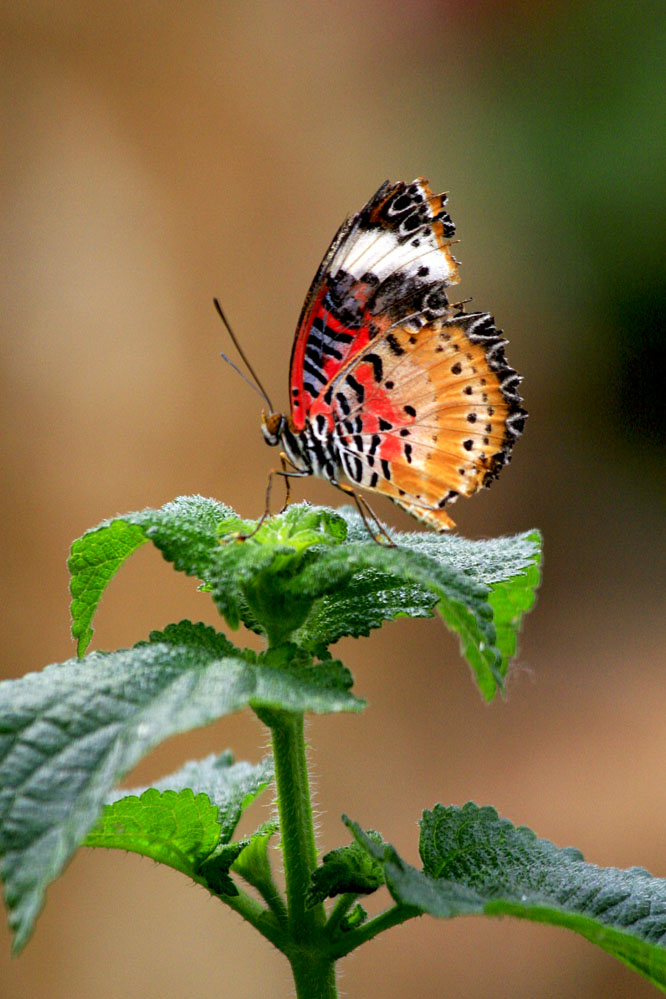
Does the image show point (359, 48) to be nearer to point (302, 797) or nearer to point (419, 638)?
point (419, 638)

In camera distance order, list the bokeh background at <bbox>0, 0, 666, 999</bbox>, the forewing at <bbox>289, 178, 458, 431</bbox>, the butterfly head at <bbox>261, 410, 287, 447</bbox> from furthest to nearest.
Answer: the bokeh background at <bbox>0, 0, 666, 999</bbox>, the butterfly head at <bbox>261, 410, 287, 447</bbox>, the forewing at <bbox>289, 178, 458, 431</bbox>

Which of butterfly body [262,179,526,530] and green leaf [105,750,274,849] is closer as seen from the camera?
green leaf [105,750,274,849]

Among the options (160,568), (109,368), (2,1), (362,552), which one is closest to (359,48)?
(2,1)

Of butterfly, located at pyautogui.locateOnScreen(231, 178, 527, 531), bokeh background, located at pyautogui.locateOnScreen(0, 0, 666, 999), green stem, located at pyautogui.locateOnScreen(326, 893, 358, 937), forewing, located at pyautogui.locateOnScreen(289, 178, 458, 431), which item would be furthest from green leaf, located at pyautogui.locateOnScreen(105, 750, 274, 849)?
bokeh background, located at pyautogui.locateOnScreen(0, 0, 666, 999)

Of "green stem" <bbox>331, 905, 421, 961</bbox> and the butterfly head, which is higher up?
the butterfly head

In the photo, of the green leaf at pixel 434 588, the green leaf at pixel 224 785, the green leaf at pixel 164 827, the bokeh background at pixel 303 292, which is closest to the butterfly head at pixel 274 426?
the green leaf at pixel 434 588

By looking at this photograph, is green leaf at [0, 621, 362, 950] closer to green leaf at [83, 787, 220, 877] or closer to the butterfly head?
green leaf at [83, 787, 220, 877]

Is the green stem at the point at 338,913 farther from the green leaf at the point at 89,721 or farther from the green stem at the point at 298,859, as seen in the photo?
the green leaf at the point at 89,721
